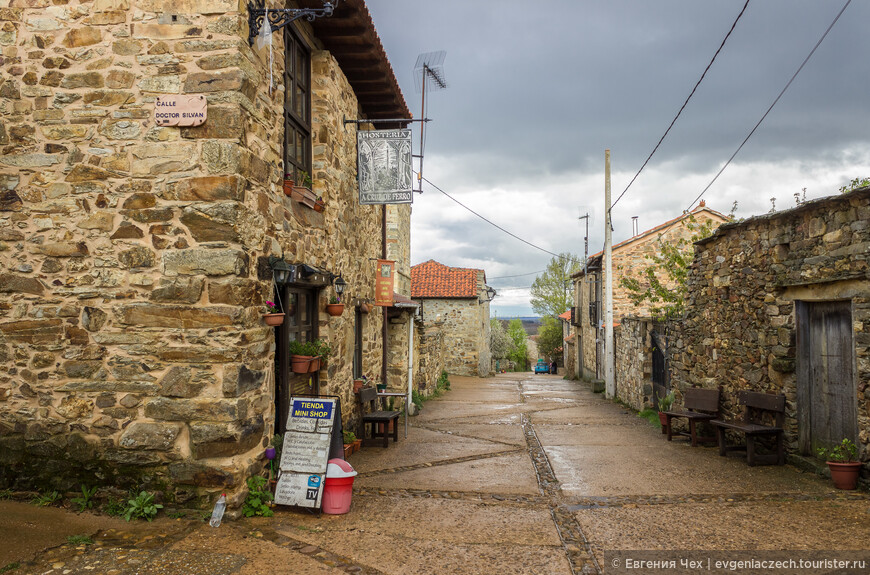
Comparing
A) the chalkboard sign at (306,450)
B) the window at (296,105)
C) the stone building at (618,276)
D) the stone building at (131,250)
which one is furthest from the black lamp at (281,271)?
the stone building at (618,276)

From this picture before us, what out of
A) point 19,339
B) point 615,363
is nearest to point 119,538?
point 19,339

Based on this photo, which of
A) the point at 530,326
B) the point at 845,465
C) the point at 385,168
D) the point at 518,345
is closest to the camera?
the point at 845,465

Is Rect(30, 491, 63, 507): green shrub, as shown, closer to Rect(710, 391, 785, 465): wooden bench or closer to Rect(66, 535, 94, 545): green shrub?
Rect(66, 535, 94, 545): green shrub

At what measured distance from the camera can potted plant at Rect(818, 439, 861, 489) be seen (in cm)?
632

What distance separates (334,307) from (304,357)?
3.70 feet

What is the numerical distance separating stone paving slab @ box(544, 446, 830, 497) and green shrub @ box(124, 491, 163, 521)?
13.1 ft

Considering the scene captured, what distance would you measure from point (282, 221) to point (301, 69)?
2.36 metres

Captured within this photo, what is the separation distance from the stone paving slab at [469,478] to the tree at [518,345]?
37275mm

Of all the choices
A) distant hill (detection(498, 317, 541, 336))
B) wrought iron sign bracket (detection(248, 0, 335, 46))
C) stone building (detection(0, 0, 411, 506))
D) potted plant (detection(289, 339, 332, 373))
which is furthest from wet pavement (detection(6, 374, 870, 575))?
distant hill (detection(498, 317, 541, 336))

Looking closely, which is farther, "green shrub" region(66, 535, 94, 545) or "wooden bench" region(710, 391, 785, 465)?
"wooden bench" region(710, 391, 785, 465)

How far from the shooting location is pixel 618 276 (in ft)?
61.1

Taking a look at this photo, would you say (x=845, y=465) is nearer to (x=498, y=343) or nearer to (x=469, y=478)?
(x=469, y=478)

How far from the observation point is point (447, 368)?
27.1 metres

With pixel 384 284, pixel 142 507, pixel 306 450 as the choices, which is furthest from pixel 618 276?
pixel 142 507
